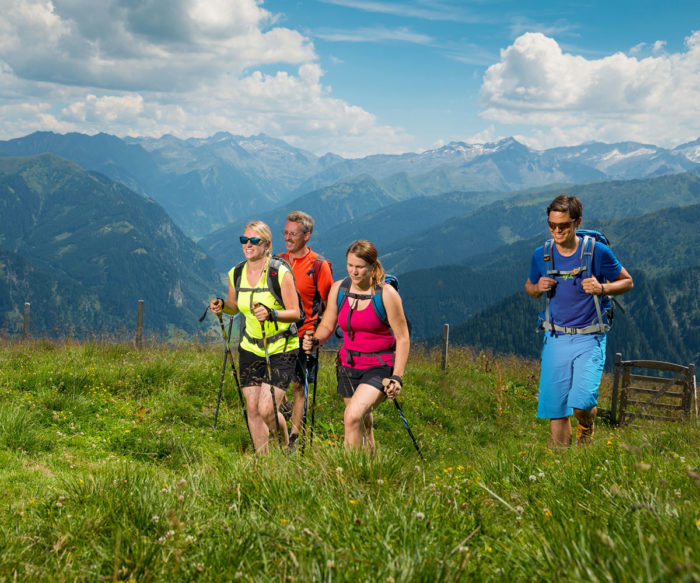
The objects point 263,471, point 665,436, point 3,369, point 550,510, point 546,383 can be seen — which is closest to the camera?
point 550,510

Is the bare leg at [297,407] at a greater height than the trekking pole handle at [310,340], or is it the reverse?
the trekking pole handle at [310,340]

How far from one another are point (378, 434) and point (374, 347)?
3941mm

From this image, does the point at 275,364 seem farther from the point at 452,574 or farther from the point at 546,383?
the point at 452,574

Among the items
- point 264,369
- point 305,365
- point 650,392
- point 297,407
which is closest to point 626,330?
point 650,392

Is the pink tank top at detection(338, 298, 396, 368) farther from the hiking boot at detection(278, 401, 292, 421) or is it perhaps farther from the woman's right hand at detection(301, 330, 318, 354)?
the hiking boot at detection(278, 401, 292, 421)

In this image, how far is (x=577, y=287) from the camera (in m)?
5.20

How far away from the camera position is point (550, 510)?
2.74m

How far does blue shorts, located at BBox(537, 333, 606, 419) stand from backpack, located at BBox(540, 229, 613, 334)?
0.07 meters

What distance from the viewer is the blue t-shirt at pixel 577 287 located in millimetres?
5195

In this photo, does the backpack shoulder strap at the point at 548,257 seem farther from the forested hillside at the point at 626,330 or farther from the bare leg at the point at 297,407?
the forested hillside at the point at 626,330

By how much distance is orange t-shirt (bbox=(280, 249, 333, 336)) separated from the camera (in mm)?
6551

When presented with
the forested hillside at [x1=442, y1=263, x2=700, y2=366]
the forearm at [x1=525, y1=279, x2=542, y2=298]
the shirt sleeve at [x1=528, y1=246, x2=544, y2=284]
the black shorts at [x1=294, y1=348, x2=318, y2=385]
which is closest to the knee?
the black shorts at [x1=294, y1=348, x2=318, y2=385]

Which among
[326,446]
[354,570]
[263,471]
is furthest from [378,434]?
[354,570]

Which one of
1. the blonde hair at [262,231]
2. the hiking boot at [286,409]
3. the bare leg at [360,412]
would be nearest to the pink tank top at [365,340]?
the bare leg at [360,412]
